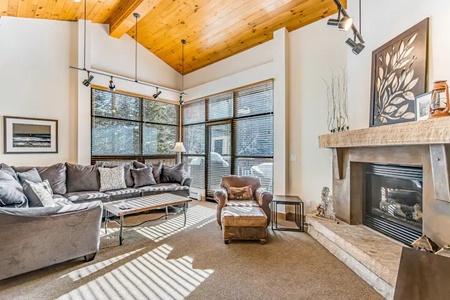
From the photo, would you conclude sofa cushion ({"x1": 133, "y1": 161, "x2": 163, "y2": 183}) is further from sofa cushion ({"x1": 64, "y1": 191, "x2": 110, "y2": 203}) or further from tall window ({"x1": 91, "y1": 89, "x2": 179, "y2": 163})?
sofa cushion ({"x1": 64, "y1": 191, "x2": 110, "y2": 203})

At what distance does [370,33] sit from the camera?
311 cm

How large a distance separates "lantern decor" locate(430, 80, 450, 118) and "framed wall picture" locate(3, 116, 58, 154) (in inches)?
238

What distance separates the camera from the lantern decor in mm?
1959

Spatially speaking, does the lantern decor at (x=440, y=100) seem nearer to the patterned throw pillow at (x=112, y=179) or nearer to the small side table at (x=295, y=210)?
the small side table at (x=295, y=210)

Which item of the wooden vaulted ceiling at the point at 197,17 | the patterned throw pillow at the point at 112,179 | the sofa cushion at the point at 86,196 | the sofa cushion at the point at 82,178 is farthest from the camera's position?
the patterned throw pillow at the point at 112,179

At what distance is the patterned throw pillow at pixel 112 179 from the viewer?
457cm

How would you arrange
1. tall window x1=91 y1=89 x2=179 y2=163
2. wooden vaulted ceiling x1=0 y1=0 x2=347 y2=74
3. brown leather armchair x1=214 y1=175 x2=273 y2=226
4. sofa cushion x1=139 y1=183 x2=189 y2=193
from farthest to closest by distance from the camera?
tall window x1=91 y1=89 x2=179 y2=163 < sofa cushion x1=139 y1=183 x2=189 y2=193 < wooden vaulted ceiling x1=0 y1=0 x2=347 y2=74 < brown leather armchair x1=214 y1=175 x2=273 y2=226

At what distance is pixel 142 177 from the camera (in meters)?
5.08

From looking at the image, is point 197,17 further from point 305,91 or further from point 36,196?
point 36,196

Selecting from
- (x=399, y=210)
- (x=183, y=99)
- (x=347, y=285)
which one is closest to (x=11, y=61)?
(x=183, y=99)

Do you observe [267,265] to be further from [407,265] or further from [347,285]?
[407,265]

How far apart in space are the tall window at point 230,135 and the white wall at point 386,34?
1744 millimetres

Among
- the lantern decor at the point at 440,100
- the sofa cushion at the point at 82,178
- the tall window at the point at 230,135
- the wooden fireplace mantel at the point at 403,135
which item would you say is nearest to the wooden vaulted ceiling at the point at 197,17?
the tall window at the point at 230,135

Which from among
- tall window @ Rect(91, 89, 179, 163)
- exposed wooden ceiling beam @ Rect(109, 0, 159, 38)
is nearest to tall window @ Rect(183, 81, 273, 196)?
tall window @ Rect(91, 89, 179, 163)
